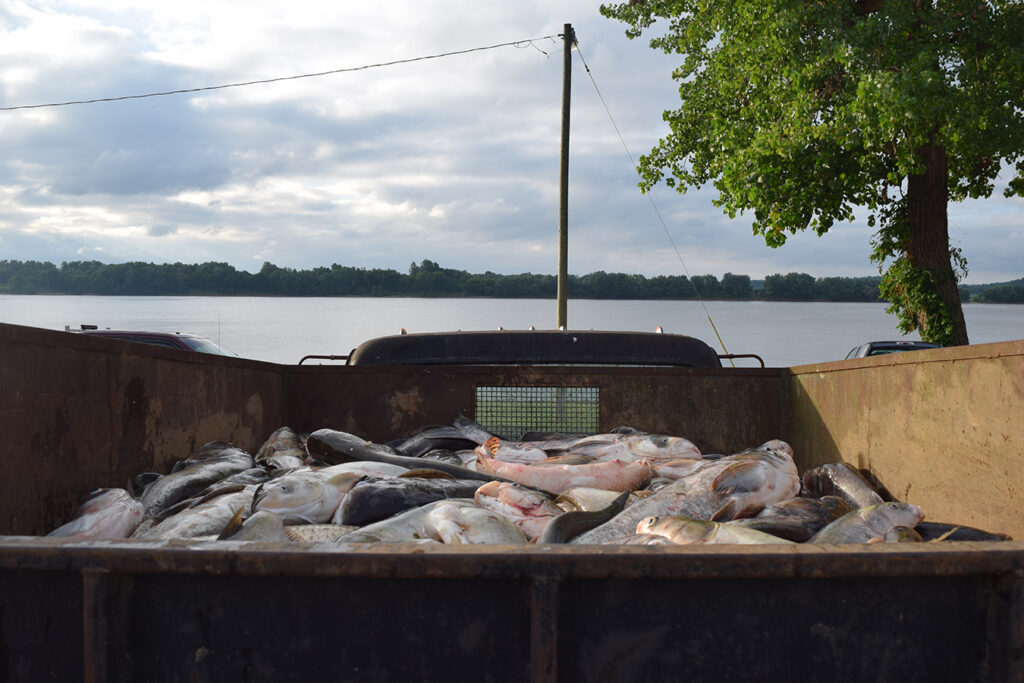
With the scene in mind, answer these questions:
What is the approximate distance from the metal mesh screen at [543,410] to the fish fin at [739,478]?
213 cm

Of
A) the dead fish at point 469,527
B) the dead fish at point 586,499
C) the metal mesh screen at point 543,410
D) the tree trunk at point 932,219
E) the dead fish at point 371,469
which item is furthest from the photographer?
the tree trunk at point 932,219

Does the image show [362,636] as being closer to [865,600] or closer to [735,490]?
[865,600]

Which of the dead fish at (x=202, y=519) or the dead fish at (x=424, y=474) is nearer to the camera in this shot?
the dead fish at (x=202, y=519)

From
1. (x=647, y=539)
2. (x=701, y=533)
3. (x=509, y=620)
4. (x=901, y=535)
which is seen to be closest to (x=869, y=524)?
(x=901, y=535)

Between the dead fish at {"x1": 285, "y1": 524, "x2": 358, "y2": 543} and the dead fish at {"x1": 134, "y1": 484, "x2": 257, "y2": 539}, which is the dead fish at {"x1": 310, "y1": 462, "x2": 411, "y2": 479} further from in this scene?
the dead fish at {"x1": 285, "y1": 524, "x2": 358, "y2": 543}

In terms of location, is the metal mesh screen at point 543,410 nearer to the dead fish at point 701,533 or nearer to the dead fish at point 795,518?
the dead fish at point 795,518

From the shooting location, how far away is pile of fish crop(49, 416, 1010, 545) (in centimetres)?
243

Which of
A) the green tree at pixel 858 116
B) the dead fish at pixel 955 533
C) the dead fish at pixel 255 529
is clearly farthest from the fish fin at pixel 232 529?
the green tree at pixel 858 116

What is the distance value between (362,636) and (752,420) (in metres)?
3.93

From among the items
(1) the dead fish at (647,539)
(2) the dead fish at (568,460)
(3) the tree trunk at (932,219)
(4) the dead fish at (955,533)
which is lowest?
(4) the dead fish at (955,533)

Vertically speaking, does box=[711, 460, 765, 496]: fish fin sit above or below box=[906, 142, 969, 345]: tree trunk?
below

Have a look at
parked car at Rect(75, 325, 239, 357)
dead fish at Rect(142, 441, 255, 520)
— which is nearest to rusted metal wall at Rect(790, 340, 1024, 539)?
dead fish at Rect(142, 441, 255, 520)

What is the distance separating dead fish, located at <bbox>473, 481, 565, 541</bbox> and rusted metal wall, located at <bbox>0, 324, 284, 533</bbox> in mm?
1599

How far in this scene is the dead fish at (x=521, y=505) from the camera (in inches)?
109
